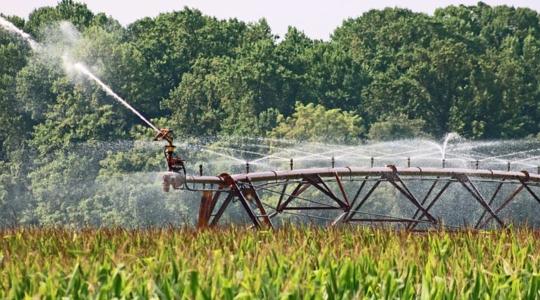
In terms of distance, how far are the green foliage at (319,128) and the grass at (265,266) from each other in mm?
93672

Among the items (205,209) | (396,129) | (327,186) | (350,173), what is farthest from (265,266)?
(396,129)

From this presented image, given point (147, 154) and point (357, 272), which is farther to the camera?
point (147, 154)

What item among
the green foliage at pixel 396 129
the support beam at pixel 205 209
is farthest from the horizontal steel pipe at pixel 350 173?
the green foliage at pixel 396 129

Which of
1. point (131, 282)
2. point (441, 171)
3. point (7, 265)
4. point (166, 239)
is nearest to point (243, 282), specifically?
point (131, 282)

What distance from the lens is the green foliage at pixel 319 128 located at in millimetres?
121562

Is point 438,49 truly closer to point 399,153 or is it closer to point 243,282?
point 399,153

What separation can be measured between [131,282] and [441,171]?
29189mm

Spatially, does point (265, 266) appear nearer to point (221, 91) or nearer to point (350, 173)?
point (350, 173)

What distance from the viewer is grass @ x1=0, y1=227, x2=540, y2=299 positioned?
65.0 ft

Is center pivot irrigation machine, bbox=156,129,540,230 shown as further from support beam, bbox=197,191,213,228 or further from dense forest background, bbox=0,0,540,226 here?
dense forest background, bbox=0,0,540,226

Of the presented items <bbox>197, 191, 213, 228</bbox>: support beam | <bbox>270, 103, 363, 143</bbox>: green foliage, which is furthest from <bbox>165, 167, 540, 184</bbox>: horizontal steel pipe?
<bbox>270, 103, 363, 143</bbox>: green foliage

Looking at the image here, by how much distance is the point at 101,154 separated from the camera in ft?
410

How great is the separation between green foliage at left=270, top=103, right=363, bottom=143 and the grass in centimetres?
9367

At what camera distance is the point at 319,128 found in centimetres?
12169
